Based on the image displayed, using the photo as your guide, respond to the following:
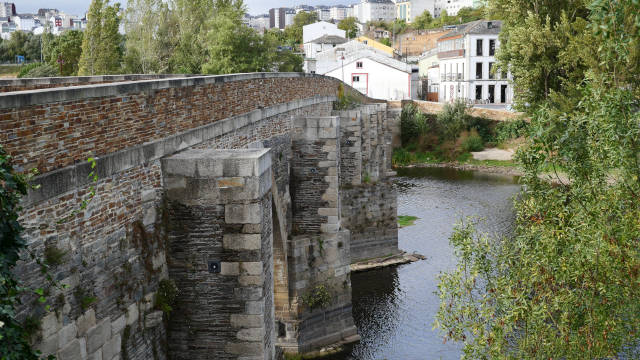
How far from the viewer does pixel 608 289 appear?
1036cm

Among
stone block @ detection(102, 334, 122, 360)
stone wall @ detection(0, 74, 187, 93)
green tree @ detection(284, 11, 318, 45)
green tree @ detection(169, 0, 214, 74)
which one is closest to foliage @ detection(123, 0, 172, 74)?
green tree @ detection(169, 0, 214, 74)

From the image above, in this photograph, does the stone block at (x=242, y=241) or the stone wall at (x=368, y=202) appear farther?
the stone wall at (x=368, y=202)

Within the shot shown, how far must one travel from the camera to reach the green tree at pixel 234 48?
50.9m

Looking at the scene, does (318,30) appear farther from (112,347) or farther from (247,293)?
(112,347)

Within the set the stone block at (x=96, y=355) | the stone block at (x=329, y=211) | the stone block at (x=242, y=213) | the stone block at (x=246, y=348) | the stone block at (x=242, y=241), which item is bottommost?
the stone block at (x=246, y=348)

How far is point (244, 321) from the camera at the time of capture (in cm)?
1018

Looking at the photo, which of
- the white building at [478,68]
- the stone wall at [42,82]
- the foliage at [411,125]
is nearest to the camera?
the stone wall at [42,82]

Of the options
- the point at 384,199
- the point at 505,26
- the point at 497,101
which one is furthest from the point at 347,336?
the point at 497,101

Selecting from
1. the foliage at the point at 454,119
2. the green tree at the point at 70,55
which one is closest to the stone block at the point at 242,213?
the foliage at the point at 454,119

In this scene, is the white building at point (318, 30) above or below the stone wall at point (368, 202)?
above

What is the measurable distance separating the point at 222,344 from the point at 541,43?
21.7 metres

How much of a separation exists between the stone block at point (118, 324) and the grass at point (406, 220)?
2709 cm

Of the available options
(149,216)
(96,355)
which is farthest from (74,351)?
(149,216)

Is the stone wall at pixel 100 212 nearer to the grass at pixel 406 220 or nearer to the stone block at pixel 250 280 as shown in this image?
the stone block at pixel 250 280
